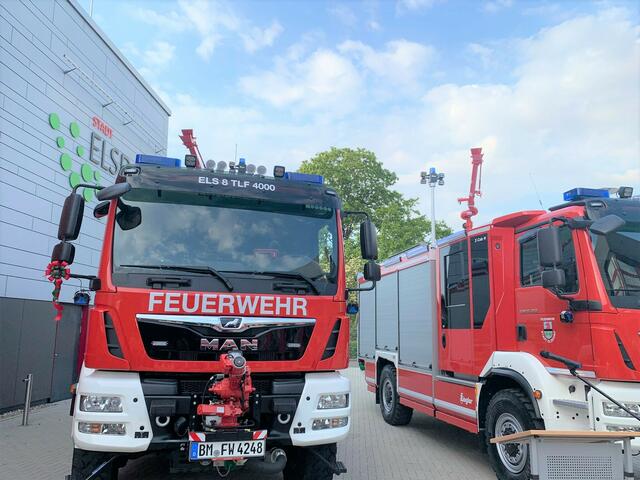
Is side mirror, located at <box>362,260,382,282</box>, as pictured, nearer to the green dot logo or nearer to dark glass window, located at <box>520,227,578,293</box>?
dark glass window, located at <box>520,227,578,293</box>

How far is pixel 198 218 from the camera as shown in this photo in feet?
14.6

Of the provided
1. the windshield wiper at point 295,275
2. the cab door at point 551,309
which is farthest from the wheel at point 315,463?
the cab door at point 551,309

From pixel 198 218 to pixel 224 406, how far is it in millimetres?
1626

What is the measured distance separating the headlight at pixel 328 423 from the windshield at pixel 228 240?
1079 mm

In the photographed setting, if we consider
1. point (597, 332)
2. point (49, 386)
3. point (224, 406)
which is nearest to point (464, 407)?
point (597, 332)

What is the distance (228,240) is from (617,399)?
3622 millimetres

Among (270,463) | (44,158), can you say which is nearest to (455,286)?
(270,463)

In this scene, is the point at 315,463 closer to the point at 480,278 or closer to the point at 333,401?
the point at 333,401

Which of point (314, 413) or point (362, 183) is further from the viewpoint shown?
point (362, 183)

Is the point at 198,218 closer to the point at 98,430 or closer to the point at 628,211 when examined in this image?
the point at 98,430

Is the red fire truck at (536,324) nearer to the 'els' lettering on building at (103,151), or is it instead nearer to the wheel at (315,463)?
the wheel at (315,463)

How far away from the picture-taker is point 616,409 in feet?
14.1

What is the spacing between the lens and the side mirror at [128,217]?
4.28 m

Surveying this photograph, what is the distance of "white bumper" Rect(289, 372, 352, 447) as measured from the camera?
411 cm
